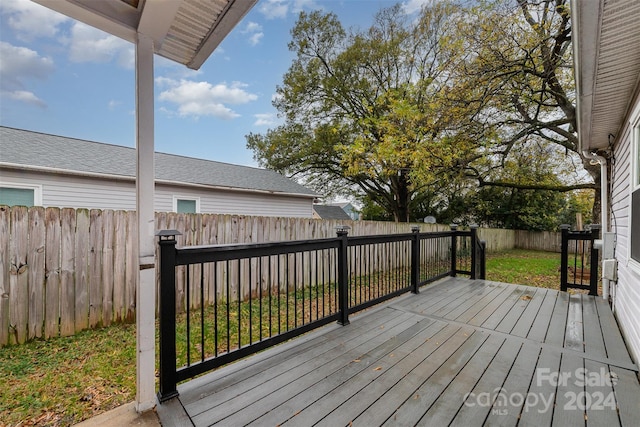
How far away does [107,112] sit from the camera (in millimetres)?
4297

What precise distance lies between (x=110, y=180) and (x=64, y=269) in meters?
4.33

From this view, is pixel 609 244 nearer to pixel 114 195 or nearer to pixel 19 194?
pixel 114 195

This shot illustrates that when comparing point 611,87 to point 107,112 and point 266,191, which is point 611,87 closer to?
point 107,112

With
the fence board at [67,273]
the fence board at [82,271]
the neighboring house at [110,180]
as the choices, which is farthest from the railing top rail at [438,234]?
the neighboring house at [110,180]

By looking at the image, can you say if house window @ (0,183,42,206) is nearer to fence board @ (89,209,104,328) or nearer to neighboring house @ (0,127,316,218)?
neighboring house @ (0,127,316,218)

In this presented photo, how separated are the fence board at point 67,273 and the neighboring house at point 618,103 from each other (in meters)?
4.69

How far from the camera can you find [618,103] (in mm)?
2719

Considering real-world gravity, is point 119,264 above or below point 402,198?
below

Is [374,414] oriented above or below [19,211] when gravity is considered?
below

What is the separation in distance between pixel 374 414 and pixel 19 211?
384 cm

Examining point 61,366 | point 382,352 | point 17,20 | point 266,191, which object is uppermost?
point 17,20

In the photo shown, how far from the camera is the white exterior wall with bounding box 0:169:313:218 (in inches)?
230

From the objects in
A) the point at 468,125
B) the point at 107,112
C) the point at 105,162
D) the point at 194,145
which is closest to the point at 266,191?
the point at 194,145

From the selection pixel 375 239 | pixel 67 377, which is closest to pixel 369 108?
pixel 375 239
